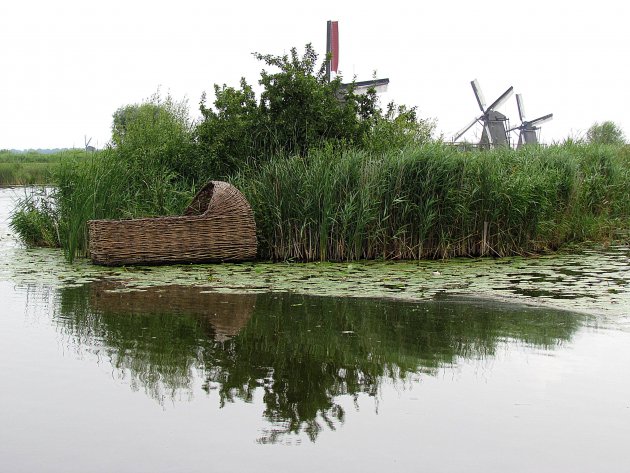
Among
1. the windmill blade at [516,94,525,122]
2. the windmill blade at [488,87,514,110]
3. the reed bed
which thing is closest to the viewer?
the reed bed

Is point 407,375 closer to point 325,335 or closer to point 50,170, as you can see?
point 325,335

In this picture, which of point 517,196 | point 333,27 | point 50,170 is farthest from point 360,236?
point 333,27

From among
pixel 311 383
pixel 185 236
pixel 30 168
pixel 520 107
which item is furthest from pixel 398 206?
pixel 520 107

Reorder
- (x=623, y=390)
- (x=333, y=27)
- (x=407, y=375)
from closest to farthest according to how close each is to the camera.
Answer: (x=623, y=390), (x=407, y=375), (x=333, y=27)

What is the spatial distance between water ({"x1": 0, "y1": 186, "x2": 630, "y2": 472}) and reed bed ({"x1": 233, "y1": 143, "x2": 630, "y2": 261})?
2.85m

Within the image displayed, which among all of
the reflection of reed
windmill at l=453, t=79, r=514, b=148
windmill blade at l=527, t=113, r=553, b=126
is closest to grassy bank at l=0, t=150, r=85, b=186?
the reflection of reed

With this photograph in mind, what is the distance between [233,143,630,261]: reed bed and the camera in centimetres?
1071

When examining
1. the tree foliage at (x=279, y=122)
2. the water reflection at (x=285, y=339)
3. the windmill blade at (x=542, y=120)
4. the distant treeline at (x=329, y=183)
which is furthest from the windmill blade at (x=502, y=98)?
the water reflection at (x=285, y=339)

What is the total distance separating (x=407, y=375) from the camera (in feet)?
16.0

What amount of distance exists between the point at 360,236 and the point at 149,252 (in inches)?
111

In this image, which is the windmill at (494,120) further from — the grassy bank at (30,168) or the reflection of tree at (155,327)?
the reflection of tree at (155,327)

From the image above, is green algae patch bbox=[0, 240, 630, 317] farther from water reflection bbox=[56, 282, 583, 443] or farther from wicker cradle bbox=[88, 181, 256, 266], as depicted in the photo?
water reflection bbox=[56, 282, 583, 443]

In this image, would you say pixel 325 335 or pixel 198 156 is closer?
pixel 325 335

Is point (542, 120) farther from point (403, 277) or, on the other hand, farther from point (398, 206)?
point (403, 277)
